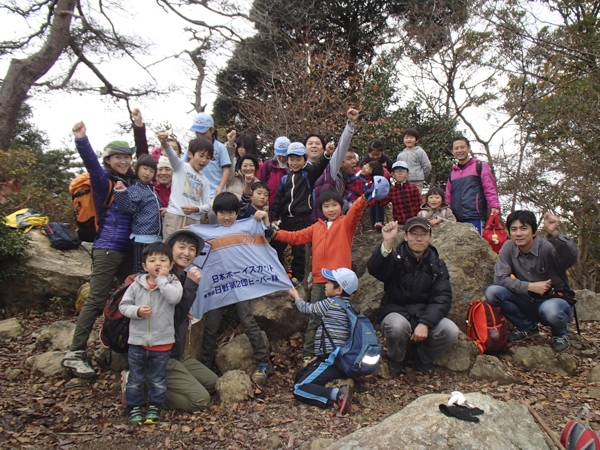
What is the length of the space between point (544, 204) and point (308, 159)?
9443mm

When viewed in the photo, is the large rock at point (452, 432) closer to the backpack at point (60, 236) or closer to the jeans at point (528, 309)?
the jeans at point (528, 309)

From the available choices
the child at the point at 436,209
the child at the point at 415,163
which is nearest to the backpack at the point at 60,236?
A: the child at the point at 436,209

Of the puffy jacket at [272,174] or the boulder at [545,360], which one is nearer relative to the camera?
the boulder at [545,360]

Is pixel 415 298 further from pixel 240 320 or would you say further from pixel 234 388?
pixel 234 388

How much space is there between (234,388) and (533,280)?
352cm

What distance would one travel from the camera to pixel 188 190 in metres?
4.89

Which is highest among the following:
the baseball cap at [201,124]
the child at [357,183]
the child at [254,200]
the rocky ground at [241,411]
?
the baseball cap at [201,124]

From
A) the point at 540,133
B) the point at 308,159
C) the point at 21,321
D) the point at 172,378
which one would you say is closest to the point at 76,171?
the point at 21,321

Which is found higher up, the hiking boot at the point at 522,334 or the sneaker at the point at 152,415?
the hiking boot at the point at 522,334

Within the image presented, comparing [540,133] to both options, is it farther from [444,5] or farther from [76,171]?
[76,171]

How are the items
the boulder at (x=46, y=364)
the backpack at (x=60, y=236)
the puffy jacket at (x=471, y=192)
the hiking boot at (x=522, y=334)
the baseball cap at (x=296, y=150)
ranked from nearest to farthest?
1. the boulder at (x=46, y=364)
2. the hiking boot at (x=522, y=334)
3. the baseball cap at (x=296, y=150)
4. the puffy jacket at (x=471, y=192)
5. the backpack at (x=60, y=236)

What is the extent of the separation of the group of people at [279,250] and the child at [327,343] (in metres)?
0.01

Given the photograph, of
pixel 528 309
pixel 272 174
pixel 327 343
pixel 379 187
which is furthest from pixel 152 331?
pixel 528 309

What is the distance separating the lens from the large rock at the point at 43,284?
6.29 m
